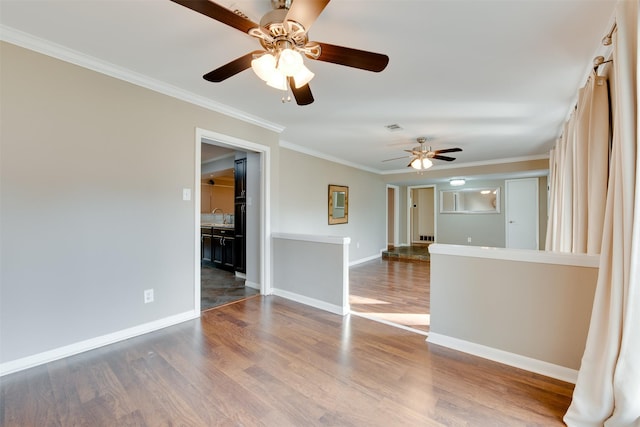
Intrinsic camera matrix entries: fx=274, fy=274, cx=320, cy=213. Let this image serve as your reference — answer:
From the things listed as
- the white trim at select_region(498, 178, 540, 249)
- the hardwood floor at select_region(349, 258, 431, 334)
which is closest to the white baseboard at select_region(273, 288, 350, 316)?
the hardwood floor at select_region(349, 258, 431, 334)

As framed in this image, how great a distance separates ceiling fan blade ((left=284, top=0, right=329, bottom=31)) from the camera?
1.20m

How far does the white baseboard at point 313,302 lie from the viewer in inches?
122

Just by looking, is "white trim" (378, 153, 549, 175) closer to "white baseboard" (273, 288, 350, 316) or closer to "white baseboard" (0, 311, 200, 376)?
"white baseboard" (273, 288, 350, 316)

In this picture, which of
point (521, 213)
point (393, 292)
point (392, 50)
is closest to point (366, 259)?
point (393, 292)

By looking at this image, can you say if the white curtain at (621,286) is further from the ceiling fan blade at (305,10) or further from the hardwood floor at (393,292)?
the ceiling fan blade at (305,10)

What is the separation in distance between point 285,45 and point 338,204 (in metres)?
4.49

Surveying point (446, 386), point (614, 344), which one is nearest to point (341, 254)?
point (446, 386)

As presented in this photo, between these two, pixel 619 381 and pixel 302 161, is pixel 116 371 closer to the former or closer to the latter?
pixel 619 381

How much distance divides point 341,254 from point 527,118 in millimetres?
2817

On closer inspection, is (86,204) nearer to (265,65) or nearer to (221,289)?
(265,65)

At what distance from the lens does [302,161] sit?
5.00 metres

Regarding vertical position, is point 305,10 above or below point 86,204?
above

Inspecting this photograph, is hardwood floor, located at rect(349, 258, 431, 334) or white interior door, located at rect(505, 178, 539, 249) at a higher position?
white interior door, located at rect(505, 178, 539, 249)

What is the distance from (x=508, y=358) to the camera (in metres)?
2.10
